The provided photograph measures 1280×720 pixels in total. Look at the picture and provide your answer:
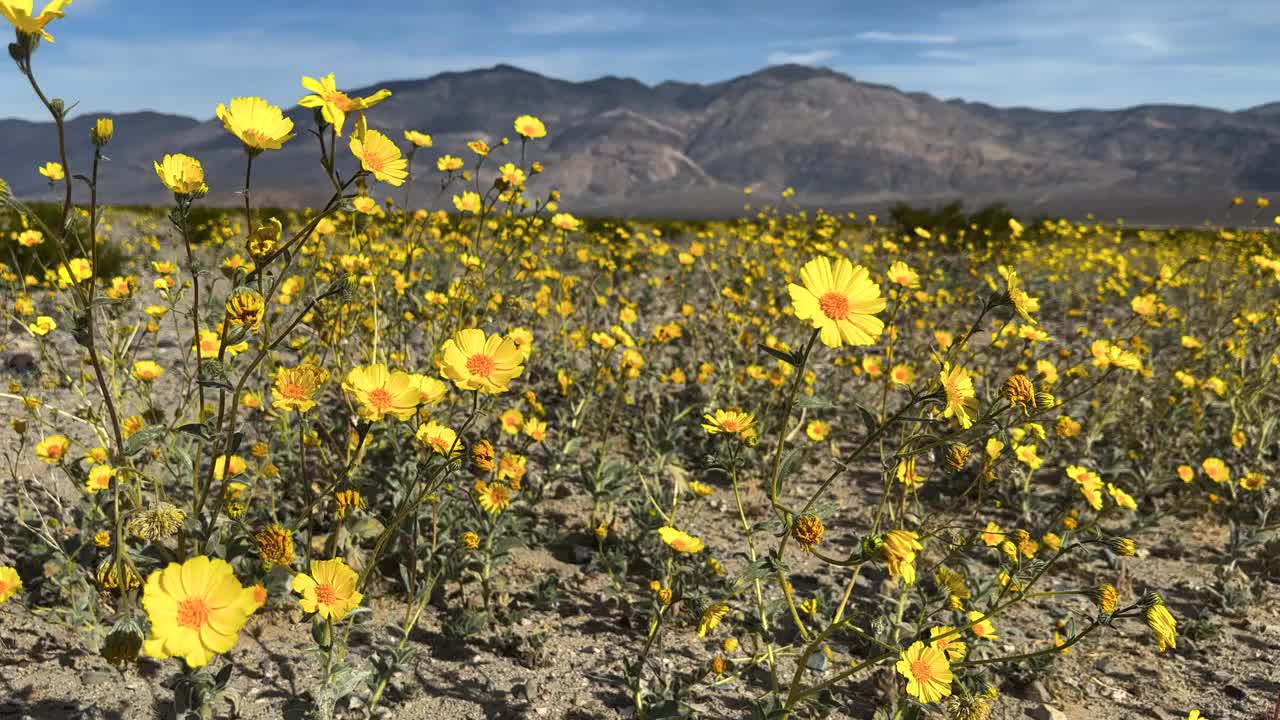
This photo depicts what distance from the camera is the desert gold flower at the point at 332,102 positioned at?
4.12 ft

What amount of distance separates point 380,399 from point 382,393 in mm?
27

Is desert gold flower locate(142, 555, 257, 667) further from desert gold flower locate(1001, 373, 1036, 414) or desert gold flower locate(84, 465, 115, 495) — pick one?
desert gold flower locate(1001, 373, 1036, 414)

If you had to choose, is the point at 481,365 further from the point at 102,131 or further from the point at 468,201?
the point at 468,201

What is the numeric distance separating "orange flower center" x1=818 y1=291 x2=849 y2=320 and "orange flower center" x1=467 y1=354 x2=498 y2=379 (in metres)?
0.67

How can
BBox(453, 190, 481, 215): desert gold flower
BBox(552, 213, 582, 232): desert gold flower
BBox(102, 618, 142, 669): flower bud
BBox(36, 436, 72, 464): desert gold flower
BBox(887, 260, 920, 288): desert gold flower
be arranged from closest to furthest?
1. BBox(102, 618, 142, 669): flower bud
2. BBox(36, 436, 72, 464): desert gold flower
3. BBox(887, 260, 920, 288): desert gold flower
4. BBox(552, 213, 582, 232): desert gold flower
5. BBox(453, 190, 481, 215): desert gold flower

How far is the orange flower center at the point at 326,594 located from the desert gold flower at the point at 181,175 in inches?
31.5

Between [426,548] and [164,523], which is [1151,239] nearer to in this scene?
[426,548]

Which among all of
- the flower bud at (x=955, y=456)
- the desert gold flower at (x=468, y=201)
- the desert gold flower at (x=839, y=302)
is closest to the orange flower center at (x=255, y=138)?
the desert gold flower at (x=839, y=302)

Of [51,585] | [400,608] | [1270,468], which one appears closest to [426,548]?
[400,608]

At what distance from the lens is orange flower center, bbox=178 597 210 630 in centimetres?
112

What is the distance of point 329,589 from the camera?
1473 millimetres

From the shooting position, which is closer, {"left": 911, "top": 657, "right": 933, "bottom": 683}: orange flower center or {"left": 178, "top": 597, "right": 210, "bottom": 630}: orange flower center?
{"left": 178, "top": 597, "right": 210, "bottom": 630}: orange flower center

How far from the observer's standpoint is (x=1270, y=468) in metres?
3.41

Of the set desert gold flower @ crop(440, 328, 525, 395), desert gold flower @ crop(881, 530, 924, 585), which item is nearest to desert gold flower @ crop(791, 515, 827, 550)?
desert gold flower @ crop(881, 530, 924, 585)
